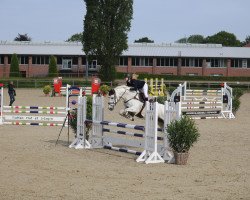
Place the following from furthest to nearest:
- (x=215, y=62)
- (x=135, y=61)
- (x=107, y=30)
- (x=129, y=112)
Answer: (x=215, y=62)
(x=135, y=61)
(x=107, y=30)
(x=129, y=112)

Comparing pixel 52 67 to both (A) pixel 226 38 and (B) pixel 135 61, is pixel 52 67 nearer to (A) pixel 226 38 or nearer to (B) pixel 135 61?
(B) pixel 135 61

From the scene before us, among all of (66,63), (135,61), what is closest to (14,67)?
(66,63)

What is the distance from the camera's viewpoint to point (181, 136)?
1274 centimetres

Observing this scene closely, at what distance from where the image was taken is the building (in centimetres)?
7538

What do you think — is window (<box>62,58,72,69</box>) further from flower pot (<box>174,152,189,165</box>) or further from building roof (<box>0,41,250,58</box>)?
flower pot (<box>174,152,189,165</box>)

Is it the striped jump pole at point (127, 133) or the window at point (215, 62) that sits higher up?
the window at point (215, 62)

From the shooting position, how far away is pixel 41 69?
7562 centimetres

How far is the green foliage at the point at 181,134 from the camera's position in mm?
12727

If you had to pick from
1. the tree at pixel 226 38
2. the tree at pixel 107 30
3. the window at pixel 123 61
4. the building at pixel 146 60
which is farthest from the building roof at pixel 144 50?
the tree at pixel 226 38

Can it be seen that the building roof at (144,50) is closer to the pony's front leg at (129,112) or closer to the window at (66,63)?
the window at (66,63)

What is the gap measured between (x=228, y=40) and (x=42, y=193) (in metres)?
116

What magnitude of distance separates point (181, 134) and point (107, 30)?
148 feet

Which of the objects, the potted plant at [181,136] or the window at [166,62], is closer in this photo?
the potted plant at [181,136]

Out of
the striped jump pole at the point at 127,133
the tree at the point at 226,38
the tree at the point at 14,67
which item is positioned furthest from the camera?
the tree at the point at 226,38
